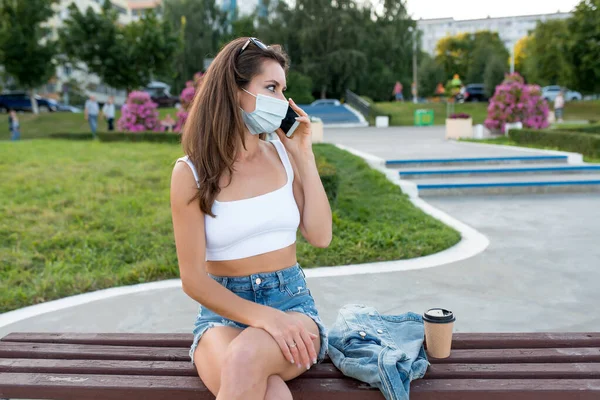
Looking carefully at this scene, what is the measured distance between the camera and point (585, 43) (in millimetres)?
31797

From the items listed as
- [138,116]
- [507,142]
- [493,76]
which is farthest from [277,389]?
[493,76]

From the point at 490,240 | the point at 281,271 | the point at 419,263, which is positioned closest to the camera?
the point at 281,271

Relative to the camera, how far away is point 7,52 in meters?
31.2

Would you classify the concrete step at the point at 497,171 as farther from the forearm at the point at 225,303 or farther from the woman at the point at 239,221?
the forearm at the point at 225,303

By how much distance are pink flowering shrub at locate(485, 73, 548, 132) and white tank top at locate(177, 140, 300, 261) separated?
19.5 m

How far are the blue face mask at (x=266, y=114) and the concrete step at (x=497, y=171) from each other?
9.22 metres

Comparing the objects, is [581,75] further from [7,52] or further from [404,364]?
[404,364]

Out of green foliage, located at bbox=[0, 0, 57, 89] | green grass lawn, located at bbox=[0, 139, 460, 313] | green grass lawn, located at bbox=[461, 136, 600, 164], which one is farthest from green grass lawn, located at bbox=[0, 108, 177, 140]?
green grass lawn, located at bbox=[0, 139, 460, 313]

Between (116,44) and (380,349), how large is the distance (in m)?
33.3

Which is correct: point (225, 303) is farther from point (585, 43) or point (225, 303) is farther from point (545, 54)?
point (545, 54)

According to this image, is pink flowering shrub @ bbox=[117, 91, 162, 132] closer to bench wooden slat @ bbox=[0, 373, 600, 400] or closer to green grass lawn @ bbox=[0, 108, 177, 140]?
green grass lawn @ bbox=[0, 108, 177, 140]

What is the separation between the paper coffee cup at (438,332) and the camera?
2.45 m

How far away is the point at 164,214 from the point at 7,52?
2800 centimetres

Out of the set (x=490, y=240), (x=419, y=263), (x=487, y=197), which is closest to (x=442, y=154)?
(x=487, y=197)
